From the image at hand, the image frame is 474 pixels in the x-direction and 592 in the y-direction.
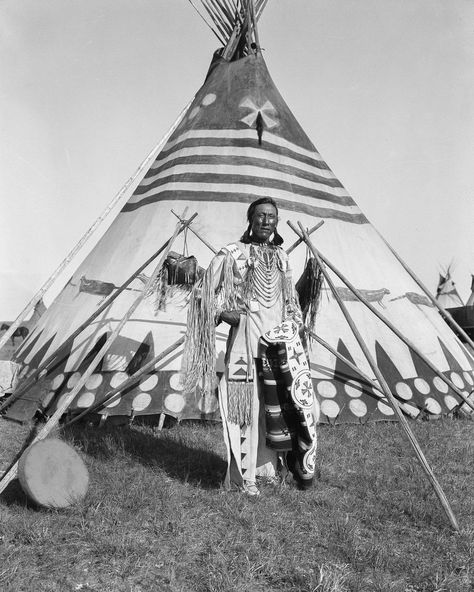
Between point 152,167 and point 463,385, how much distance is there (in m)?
4.84

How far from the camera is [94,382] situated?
540 centimetres

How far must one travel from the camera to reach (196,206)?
6.69 meters

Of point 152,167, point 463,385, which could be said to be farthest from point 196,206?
point 463,385

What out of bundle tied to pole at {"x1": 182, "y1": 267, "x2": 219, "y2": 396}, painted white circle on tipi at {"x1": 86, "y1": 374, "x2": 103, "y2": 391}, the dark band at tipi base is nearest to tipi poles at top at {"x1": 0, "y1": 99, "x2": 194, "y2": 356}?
the dark band at tipi base

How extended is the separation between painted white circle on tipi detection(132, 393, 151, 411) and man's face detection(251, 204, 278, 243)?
2.23 m

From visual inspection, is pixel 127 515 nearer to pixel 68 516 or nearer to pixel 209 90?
pixel 68 516

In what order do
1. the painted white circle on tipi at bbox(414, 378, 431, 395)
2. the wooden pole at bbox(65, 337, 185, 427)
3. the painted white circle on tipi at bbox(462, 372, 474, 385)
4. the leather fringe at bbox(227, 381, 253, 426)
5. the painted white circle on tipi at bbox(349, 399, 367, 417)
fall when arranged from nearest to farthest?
1. the leather fringe at bbox(227, 381, 253, 426)
2. the wooden pole at bbox(65, 337, 185, 427)
3. the painted white circle on tipi at bbox(349, 399, 367, 417)
4. the painted white circle on tipi at bbox(414, 378, 431, 395)
5. the painted white circle on tipi at bbox(462, 372, 474, 385)

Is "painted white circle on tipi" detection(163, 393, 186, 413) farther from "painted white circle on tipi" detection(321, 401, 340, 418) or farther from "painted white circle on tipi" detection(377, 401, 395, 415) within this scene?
"painted white circle on tipi" detection(377, 401, 395, 415)

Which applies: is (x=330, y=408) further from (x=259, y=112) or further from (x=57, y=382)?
(x=259, y=112)

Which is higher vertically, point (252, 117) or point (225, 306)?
point (252, 117)

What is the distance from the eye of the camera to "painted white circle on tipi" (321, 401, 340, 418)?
5.32 metres

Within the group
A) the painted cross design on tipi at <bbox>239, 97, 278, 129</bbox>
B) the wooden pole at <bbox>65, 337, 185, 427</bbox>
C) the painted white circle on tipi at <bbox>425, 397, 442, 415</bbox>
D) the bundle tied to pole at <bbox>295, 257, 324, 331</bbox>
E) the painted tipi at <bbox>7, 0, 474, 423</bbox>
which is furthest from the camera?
the painted cross design on tipi at <bbox>239, 97, 278, 129</bbox>

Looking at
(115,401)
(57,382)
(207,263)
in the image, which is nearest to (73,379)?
(57,382)

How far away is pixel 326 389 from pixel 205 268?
1.77 meters
